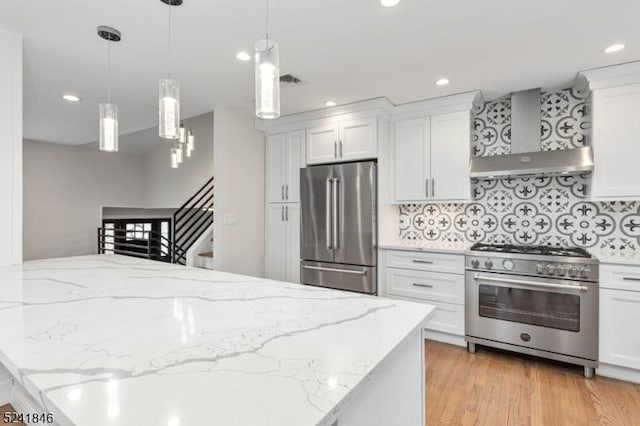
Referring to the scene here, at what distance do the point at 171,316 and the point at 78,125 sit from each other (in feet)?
16.2

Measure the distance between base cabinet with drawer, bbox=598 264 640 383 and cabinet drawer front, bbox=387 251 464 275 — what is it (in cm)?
101

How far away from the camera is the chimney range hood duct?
2688 mm

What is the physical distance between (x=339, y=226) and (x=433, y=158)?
1.18 m

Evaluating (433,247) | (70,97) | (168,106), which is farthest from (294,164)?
(70,97)

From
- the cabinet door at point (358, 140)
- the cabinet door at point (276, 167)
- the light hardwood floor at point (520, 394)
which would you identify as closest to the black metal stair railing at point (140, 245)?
the cabinet door at point (276, 167)

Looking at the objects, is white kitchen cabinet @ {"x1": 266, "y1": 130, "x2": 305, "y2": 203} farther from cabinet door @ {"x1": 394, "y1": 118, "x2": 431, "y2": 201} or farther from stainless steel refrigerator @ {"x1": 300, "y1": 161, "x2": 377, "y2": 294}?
cabinet door @ {"x1": 394, "y1": 118, "x2": 431, "y2": 201}

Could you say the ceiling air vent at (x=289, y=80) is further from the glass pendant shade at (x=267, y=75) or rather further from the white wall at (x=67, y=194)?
the white wall at (x=67, y=194)

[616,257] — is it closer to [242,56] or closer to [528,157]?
[528,157]

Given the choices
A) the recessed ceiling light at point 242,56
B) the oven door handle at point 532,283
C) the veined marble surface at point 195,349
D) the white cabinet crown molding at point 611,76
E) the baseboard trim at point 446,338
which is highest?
the recessed ceiling light at point 242,56

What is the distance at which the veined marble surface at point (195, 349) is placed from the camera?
0.60 meters

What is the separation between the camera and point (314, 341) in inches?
35.6

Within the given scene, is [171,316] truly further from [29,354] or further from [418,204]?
[418,204]

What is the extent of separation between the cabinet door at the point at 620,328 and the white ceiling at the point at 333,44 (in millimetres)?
1756

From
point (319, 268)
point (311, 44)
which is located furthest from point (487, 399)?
point (311, 44)
